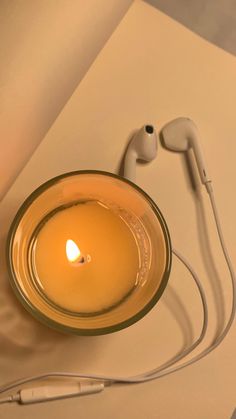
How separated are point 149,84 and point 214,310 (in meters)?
0.27

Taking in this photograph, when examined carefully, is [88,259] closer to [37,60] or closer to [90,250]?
[90,250]

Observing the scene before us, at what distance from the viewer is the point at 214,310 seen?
50 cm

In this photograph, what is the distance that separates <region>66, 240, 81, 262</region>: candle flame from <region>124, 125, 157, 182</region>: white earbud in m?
0.10

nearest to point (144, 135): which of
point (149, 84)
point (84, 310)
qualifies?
point (149, 84)

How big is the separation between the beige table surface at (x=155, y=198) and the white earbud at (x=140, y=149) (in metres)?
0.02

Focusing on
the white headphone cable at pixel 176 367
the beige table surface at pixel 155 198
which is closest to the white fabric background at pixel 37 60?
the beige table surface at pixel 155 198

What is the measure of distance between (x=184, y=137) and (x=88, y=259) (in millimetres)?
179

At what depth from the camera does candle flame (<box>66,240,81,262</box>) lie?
45 centimetres

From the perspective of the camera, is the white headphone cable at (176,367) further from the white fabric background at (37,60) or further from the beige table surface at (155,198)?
the white fabric background at (37,60)

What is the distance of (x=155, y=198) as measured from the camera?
0.51 metres

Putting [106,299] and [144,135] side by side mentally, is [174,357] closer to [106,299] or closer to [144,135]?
[106,299]

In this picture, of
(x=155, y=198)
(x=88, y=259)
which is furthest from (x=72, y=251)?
(x=155, y=198)

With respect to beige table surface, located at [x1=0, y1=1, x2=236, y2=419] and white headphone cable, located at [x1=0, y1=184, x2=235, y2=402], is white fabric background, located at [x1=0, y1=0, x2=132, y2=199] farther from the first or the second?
white headphone cable, located at [x1=0, y1=184, x2=235, y2=402]

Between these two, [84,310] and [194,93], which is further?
[194,93]
